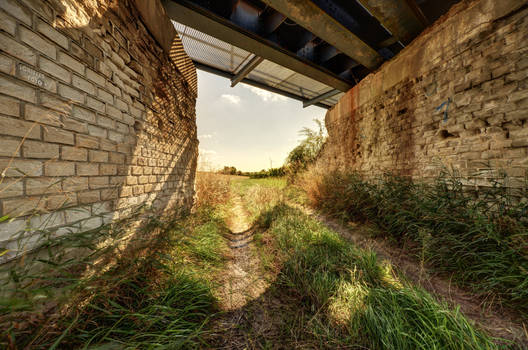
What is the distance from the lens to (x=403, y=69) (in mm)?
3430

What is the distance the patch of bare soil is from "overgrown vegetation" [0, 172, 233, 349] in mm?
2064

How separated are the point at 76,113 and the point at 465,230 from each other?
4160 mm

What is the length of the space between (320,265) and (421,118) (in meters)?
3.42

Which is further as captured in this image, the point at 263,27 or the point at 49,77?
the point at 263,27

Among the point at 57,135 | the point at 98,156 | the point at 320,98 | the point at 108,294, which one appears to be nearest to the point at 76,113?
→ the point at 57,135

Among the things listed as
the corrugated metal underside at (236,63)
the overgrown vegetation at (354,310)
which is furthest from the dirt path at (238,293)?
the corrugated metal underside at (236,63)

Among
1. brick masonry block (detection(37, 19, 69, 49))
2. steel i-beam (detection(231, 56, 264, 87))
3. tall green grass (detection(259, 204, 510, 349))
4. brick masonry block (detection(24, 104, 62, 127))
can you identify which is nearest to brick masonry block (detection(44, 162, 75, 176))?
brick masonry block (detection(24, 104, 62, 127))

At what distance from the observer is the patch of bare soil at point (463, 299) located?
1161 millimetres

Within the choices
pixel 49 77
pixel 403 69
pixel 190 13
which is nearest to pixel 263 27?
pixel 190 13

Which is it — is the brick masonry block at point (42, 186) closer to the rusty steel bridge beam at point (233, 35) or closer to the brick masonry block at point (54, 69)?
the brick masonry block at point (54, 69)

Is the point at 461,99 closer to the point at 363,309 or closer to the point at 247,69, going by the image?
the point at 363,309

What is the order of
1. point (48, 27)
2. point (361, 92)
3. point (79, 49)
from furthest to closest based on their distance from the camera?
point (361, 92)
point (79, 49)
point (48, 27)

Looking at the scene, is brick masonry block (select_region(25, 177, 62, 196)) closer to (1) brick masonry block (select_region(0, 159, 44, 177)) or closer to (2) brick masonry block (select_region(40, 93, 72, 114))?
(1) brick masonry block (select_region(0, 159, 44, 177))

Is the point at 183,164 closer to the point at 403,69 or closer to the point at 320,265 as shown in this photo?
the point at 320,265
